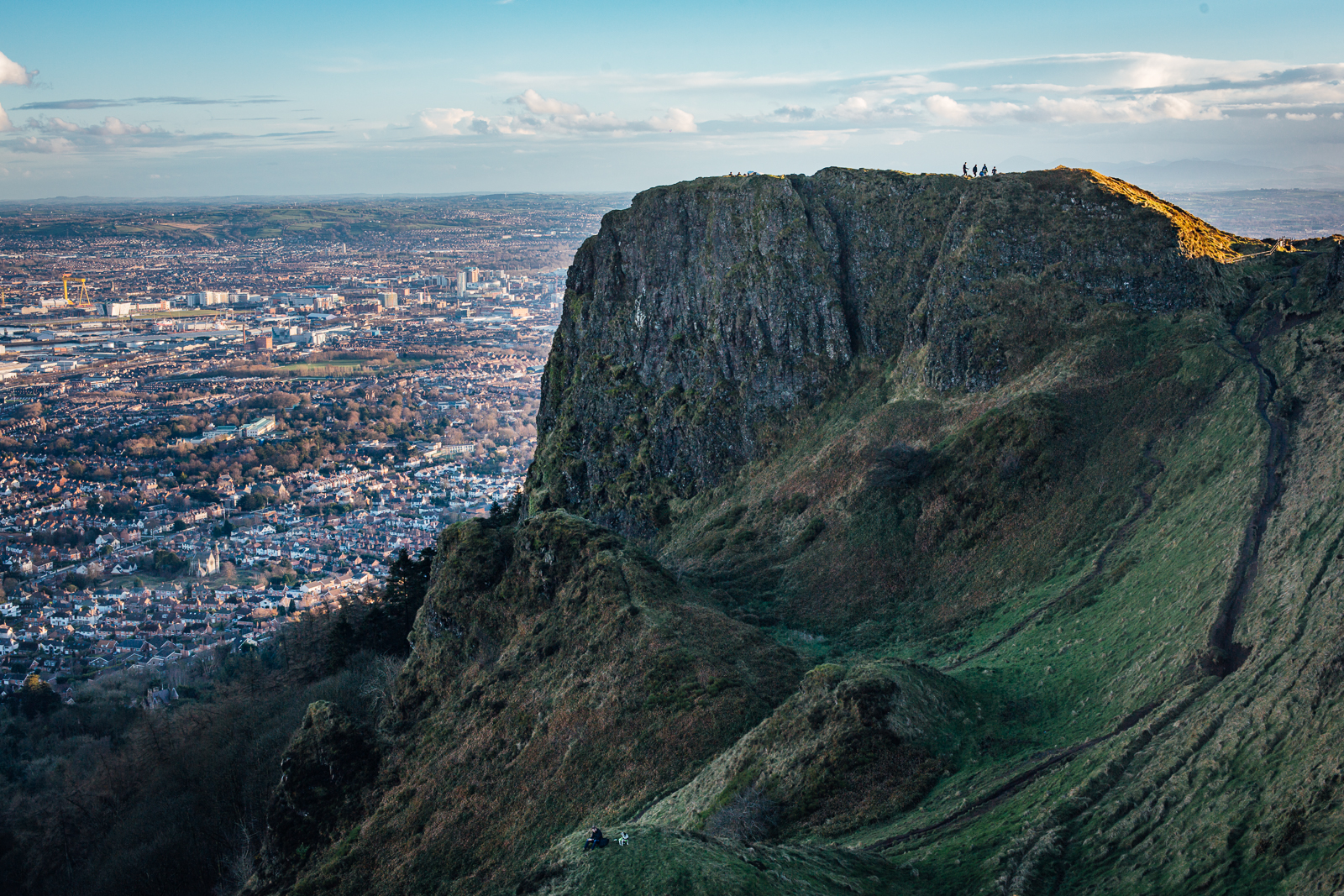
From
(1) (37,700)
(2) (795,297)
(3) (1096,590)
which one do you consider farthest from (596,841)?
(1) (37,700)

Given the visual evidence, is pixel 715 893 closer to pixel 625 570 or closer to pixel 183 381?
pixel 625 570

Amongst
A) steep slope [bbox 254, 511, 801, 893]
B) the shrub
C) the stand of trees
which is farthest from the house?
the shrub

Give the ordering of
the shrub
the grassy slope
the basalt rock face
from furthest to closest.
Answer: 1. the basalt rock face
2. the shrub
3. the grassy slope

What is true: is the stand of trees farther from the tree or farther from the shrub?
the shrub

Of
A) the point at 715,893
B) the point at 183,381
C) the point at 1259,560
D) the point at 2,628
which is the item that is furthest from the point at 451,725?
the point at 183,381

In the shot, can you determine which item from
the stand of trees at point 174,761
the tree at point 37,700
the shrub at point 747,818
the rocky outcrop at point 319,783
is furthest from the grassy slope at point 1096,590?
the tree at point 37,700

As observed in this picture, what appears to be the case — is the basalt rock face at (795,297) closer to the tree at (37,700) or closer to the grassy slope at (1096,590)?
the grassy slope at (1096,590)

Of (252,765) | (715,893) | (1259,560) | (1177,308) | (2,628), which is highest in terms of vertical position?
(1177,308)
